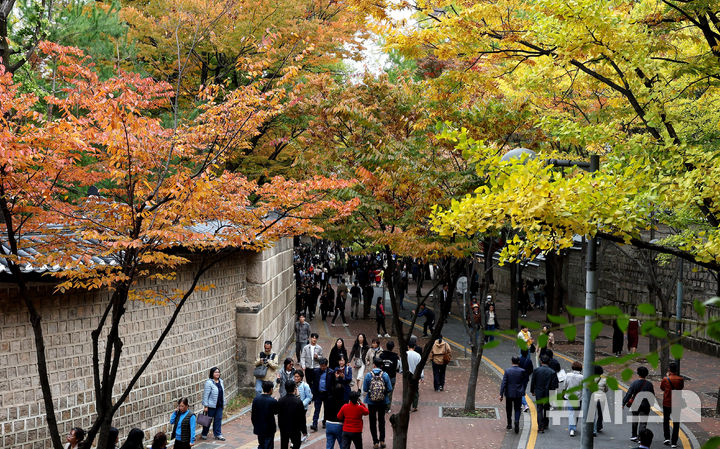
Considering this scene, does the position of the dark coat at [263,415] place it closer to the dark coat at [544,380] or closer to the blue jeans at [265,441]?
the blue jeans at [265,441]

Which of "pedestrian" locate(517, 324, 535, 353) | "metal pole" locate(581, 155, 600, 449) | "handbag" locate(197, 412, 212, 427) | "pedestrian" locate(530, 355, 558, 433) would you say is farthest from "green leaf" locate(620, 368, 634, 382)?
"pedestrian" locate(530, 355, 558, 433)

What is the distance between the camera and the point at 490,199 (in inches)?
A: 300

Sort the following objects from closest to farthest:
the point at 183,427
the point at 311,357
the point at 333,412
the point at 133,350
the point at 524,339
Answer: the point at 524,339 < the point at 183,427 < the point at 133,350 < the point at 333,412 < the point at 311,357

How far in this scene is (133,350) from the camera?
1288cm

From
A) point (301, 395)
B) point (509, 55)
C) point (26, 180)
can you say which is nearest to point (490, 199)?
point (509, 55)

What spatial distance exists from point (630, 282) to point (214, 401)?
23079 mm

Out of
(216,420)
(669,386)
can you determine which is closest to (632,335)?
(669,386)

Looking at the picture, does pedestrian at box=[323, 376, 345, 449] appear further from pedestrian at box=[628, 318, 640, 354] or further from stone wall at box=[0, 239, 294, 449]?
pedestrian at box=[628, 318, 640, 354]

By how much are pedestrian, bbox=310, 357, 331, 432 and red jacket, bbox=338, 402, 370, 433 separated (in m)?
2.26

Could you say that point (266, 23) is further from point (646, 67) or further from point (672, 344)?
point (672, 344)

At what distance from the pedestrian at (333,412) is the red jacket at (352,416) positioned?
32cm

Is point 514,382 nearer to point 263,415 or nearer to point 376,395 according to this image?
point 376,395

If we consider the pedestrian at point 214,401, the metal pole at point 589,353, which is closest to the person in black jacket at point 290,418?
the pedestrian at point 214,401

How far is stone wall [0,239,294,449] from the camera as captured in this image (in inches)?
399
